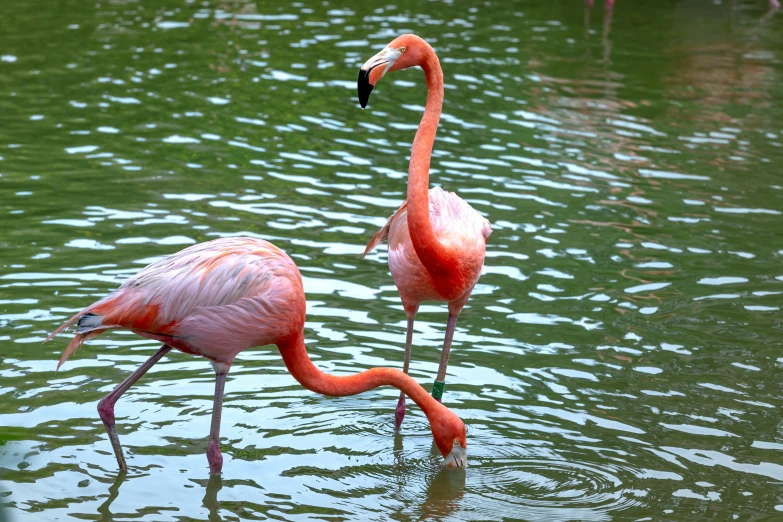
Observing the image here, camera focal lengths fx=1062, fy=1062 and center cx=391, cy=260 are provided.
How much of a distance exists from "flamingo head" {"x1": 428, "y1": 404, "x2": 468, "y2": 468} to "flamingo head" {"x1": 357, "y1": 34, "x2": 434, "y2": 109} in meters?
1.35

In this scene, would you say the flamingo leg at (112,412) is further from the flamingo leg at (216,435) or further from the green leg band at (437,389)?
the green leg band at (437,389)

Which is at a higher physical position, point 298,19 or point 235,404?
point 298,19

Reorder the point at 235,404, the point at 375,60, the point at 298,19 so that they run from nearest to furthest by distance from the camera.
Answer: the point at 375,60
the point at 235,404
the point at 298,19

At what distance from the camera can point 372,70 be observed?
4.19 m

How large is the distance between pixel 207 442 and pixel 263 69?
7.04 metres

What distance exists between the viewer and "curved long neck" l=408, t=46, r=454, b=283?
4520 millimetres

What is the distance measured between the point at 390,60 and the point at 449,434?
160cm

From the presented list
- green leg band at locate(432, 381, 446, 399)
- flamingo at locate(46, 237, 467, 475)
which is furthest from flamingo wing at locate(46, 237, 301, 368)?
green leg band at locate(432, 381, 446, 399)

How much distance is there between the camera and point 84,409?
16.4 feet

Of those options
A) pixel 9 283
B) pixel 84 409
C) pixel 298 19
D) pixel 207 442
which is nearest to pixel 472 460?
pixel 207 442

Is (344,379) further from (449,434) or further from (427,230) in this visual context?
(427,230)

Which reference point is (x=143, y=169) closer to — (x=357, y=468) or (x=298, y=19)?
(x=357, y=468)

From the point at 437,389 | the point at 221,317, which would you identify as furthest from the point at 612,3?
the point at 221,317

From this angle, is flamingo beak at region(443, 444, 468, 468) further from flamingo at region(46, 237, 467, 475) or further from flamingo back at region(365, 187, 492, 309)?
flamingo back at region(365, 187, 492, 309)
